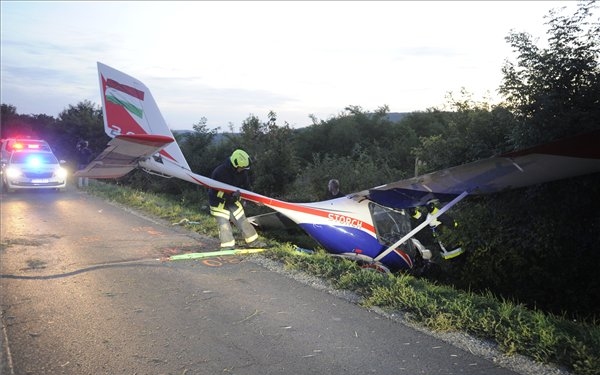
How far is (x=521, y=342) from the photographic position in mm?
4148

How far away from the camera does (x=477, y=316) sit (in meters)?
4.66

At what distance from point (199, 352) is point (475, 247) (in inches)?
245

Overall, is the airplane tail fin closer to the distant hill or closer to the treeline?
the treeline

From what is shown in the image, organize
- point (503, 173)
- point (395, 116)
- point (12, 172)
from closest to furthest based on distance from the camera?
point (503, 173) < point (12, 172) < point (395, 116)

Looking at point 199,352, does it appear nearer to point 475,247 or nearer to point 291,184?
point 475,247

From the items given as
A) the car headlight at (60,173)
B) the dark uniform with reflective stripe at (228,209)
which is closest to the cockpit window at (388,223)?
the dark uniform with reflective stripe at (228,209)

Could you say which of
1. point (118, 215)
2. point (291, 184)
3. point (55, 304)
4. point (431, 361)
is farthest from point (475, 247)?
point (291, 184)

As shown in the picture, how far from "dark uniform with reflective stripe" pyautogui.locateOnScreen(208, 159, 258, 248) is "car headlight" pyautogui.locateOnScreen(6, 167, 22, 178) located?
12.7 meters

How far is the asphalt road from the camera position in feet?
12.9

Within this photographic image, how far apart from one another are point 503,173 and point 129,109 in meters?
7.56

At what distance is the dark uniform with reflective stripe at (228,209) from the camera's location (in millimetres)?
8469

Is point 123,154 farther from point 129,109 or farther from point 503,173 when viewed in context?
point 503,173

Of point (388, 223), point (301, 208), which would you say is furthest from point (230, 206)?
point (388, 223)

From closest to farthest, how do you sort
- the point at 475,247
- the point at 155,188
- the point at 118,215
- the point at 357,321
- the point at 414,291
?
the point at 357,321, the point at 414,291, the point at 475,247, the point at 118,215, the point at 155,188
